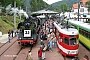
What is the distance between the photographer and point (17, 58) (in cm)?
1708

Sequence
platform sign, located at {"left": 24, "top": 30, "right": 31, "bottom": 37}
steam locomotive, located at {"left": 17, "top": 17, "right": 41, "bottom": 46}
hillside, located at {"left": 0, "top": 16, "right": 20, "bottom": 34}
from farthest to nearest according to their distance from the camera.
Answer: hillside, located at {"left": 0, "top": 16, "right": 20, "bottom": 34}
platform sign, located at {"left": 24, "top": 30, "right": 31, "bottom": 37}
steam locomotive, located at {"left": 17, "top": 17, "right": 41, "bottom": 46}

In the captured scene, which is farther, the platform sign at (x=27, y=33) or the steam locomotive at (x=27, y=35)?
the platform sign at (x=27, y=33)

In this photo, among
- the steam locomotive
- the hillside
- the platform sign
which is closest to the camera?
the steam locomotive

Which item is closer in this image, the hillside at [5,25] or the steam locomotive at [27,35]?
the steam locomotive at [27,35]

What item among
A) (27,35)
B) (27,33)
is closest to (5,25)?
(27,33)

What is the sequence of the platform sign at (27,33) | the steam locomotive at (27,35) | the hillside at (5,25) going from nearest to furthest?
the steam locomotive at (27,35)
the platform sign at (27,33)
the hillside at (5,25)

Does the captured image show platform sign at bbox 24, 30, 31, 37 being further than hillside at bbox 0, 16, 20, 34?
No

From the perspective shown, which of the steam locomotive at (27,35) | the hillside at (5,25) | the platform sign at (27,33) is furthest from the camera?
the hillside at (5,25)

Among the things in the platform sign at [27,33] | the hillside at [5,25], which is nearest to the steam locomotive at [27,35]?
the platform sign at [27,33]

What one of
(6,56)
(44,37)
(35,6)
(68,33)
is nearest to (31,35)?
(44,37)

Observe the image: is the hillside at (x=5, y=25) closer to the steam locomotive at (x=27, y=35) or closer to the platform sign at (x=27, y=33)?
the steam locomotive at (x=27, y=35)

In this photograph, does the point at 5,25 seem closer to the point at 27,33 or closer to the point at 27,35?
the point at 27,33

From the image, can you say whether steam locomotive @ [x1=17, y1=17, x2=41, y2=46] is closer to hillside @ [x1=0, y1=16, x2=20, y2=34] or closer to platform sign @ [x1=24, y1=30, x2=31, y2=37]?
platform sign @ [x1=24, y1=30, x2=31, y2=37]

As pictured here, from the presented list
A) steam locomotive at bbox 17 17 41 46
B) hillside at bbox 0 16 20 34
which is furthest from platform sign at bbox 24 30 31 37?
hillside at bbox 0 16 20 34
